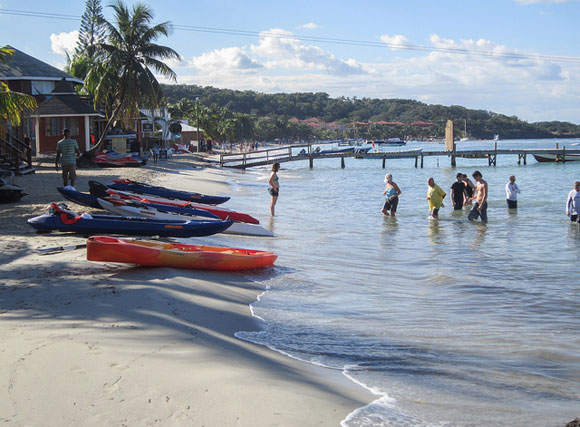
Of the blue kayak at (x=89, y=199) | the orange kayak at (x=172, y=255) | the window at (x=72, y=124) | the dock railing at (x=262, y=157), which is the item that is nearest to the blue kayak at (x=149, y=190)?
the blue kayak at (x=89, y=199)

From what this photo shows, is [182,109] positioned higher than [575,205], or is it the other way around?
[182,109]

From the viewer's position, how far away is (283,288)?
8.12 m

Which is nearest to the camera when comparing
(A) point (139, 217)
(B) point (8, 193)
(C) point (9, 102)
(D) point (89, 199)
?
(A) point (139, 217)

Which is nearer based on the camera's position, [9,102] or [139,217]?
[139,217]

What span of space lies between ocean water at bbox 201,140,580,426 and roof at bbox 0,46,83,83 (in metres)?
22.8

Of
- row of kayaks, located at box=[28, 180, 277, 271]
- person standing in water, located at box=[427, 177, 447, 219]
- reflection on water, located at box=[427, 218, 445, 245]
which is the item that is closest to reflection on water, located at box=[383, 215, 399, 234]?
reflection on water, located at box=[427, 218, 445, 245]

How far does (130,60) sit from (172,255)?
24547 mm

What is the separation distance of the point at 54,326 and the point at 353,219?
12.8 metres

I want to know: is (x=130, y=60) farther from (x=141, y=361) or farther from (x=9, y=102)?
(x=141, y=361)

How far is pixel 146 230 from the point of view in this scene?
375 inches

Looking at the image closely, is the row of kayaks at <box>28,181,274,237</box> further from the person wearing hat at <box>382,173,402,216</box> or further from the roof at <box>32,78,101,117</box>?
the roof at <box>32,78,101,117</box>

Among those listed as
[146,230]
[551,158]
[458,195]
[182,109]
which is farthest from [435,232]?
[182,109]

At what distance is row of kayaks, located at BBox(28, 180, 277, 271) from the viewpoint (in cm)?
784

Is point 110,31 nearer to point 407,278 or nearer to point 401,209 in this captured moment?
point 401,209
